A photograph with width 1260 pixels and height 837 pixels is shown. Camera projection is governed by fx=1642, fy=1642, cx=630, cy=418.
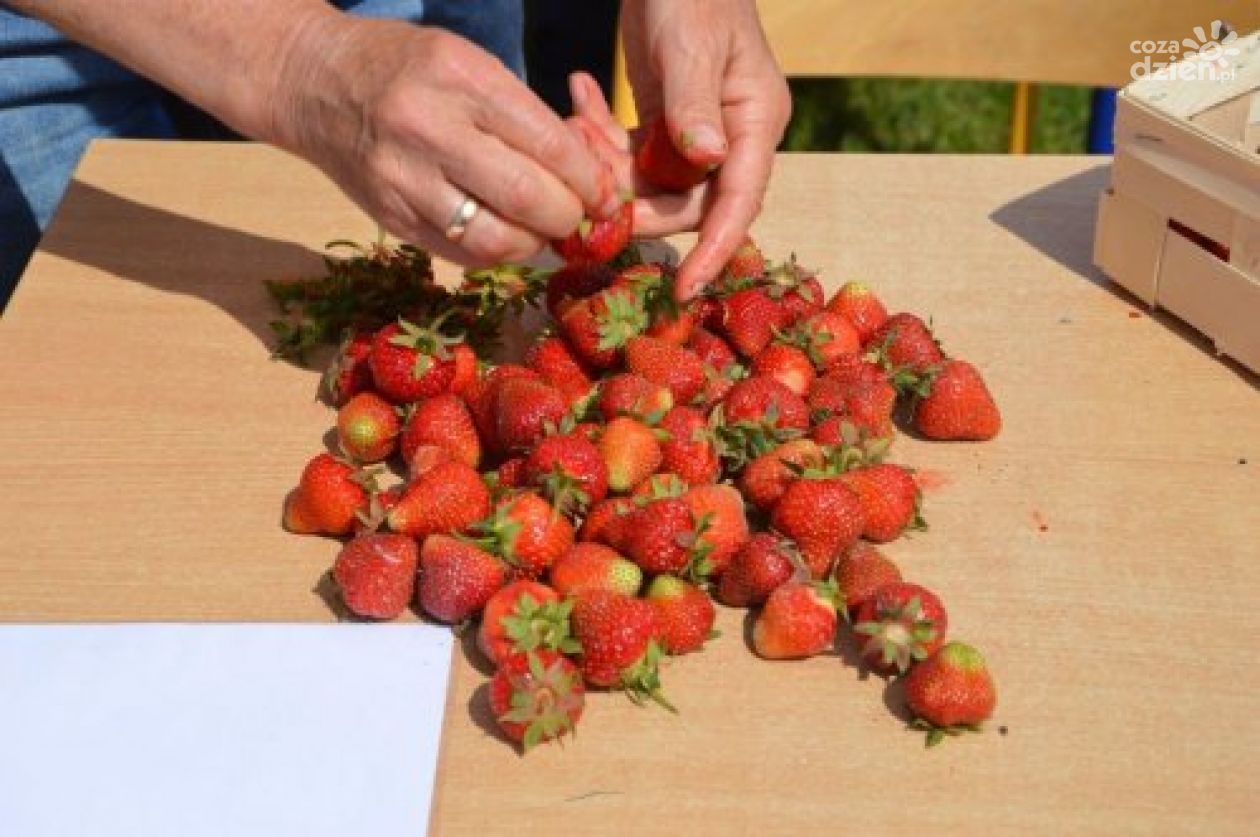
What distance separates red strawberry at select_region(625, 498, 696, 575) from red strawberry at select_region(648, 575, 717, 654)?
12mm

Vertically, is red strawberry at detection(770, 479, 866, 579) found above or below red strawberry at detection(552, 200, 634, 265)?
below

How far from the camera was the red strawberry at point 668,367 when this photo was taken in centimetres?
129

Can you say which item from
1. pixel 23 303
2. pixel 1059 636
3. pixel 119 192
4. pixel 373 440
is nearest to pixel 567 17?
pixel 119 192

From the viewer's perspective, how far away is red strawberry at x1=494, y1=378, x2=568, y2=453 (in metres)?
1.22

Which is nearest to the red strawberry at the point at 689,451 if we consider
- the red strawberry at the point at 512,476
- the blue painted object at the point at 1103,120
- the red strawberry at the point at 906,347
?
the red strawberry at the point at 512,476

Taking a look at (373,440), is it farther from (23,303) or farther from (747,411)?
(23,303)

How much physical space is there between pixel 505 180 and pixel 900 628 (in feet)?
1.42

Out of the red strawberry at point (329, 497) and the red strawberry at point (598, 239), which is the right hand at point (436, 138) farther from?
the red strawberry at point (329, 497)

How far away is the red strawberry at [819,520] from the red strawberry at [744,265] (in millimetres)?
306

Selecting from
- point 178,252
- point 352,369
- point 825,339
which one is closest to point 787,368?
point 825,339

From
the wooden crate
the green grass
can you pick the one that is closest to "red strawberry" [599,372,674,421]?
the wooden crate

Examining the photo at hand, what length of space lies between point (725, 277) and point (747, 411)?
0.20m

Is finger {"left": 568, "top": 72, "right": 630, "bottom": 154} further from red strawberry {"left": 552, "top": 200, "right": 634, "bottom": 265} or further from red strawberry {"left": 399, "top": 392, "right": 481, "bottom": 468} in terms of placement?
red strawberry {"left": 399, "top": 392, "right": 481, "bottom": 468}

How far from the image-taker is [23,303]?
1.52 meters
